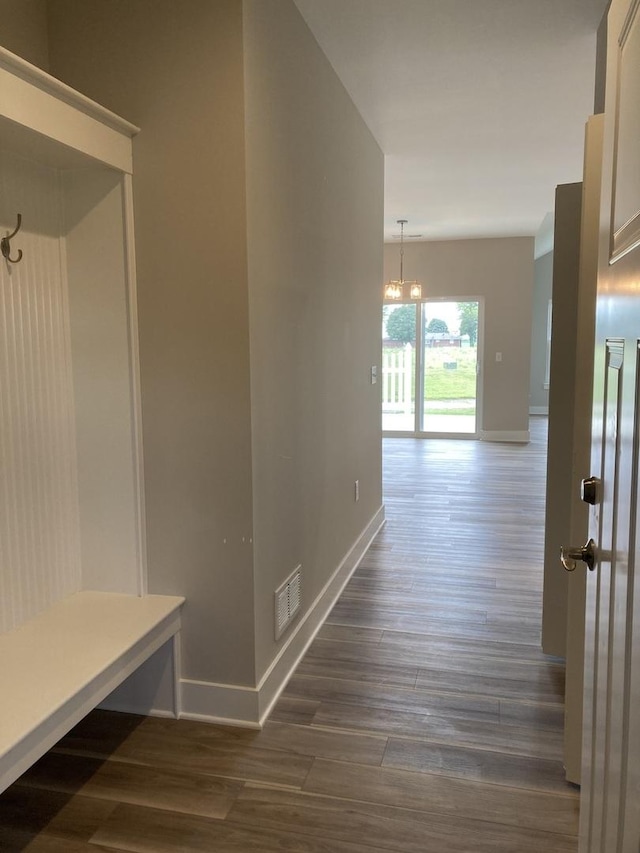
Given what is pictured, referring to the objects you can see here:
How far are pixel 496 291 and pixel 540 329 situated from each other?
374 cm

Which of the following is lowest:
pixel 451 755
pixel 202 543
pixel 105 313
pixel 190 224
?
pixel 451 755

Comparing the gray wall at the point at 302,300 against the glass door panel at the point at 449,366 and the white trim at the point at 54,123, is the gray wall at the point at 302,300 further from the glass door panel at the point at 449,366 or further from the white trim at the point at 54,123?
the glass door panel at the point at 449,366

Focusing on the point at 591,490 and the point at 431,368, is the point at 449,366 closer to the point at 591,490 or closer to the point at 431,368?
the point at 431,368

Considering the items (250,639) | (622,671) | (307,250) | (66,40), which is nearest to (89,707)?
(250,639)

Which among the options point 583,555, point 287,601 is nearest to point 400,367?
point 287,601

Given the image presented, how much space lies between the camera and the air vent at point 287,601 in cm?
254

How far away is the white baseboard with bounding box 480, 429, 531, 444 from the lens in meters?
8.82

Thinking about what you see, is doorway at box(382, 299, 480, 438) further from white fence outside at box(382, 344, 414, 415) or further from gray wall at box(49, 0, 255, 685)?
gray wall at box(49, 0, 255, 685)

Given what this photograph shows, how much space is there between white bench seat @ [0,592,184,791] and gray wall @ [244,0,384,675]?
1.32ft

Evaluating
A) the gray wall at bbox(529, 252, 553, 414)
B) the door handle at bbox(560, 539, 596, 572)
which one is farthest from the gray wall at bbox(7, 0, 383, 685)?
the gray wall at bbox(529, 252, 553, 414)

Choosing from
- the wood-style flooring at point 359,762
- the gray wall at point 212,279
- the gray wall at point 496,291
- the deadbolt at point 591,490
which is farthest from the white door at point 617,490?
the gray wall at point 496,291

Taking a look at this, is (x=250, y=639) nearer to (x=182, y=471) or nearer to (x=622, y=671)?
(x=182, y=471)

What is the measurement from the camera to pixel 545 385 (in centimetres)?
1197

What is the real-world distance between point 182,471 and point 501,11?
2.23 metres
